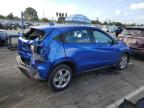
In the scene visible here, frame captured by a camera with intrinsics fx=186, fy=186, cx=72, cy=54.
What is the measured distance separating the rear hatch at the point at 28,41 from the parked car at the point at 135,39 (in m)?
5.19

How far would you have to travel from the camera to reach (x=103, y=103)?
430 centimetres

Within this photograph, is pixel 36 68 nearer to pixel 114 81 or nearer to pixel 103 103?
pixel 103 103

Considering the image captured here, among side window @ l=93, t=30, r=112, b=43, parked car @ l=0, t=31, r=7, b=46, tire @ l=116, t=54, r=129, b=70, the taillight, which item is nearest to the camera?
the taillight

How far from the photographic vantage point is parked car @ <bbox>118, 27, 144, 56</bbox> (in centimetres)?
836

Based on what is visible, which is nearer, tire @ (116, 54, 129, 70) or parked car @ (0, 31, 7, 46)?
tire @ (116, 54, 129, 70)

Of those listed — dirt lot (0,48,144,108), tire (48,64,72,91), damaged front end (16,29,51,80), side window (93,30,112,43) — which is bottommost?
dirt lot (0,48,144,108)

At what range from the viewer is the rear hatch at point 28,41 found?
4.61m

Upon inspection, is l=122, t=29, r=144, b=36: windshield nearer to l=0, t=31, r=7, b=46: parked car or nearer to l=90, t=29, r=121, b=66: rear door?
l=90, t=29, r=121, b=66: rear door

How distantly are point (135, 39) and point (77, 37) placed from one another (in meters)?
4.49

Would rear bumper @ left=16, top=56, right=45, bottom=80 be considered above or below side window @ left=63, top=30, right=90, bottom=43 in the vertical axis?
below

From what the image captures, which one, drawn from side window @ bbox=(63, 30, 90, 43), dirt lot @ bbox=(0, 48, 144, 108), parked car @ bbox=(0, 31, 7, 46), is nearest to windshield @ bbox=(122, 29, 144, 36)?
dirt lot @ bbox=(0, 48, 144, 108)

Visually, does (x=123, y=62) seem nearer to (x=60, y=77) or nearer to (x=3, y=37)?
(x=60, y=77)

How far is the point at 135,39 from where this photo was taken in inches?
339

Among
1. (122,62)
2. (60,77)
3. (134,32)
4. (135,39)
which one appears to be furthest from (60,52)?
(134,32)
